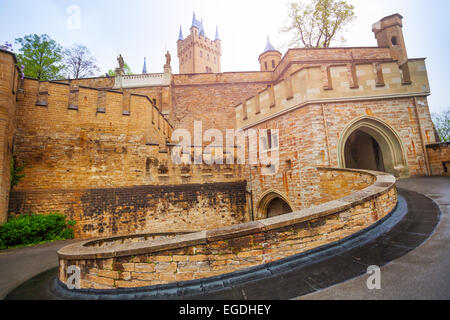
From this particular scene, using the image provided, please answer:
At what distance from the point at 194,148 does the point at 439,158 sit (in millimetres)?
10378

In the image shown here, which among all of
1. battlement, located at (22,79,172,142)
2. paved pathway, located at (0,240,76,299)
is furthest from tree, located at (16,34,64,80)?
paved pathway, located at (0,240,76,299)

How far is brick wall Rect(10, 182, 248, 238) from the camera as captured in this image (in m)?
8.06

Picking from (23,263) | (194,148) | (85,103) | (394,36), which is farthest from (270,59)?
(23,263)

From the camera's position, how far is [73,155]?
28.5 ft

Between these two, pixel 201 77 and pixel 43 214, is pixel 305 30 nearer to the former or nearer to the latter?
pixel 201 77

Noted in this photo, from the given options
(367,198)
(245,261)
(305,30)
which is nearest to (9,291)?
(245,261)

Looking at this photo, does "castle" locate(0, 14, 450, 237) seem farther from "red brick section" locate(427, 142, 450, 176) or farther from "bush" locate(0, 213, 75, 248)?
"bush" locate(0, 213, 75, 248)

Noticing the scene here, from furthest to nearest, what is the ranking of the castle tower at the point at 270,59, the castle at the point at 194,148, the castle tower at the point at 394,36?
the castle tower at the point at 270,59 → the castle tower at the point at 394,36 → the castle at the point at 194,148

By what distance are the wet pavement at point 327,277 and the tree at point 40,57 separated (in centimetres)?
2447

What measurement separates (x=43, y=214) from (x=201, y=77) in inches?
717

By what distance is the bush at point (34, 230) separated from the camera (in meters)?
6.59

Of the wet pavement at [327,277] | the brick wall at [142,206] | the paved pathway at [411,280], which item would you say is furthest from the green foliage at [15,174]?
the paved pathway at [411,280]

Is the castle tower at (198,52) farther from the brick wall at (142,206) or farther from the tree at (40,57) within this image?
the brick wall at (142,206)

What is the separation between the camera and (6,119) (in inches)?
288
